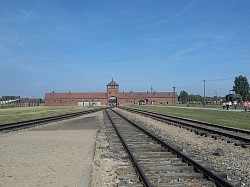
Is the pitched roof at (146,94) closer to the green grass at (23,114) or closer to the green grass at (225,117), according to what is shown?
the green grass at (23,114)

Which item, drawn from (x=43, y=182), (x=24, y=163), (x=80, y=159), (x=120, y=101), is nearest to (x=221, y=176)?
(x=43, y=182)

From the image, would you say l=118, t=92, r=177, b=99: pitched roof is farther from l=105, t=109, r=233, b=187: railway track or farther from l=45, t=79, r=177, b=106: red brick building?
l=105, t=109, r=233, b=187: railway track

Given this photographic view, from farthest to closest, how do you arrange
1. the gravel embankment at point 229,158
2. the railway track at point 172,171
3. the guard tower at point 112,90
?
the guard tower at point 112,90 < the gravel embankment at point 229,158 < the railway track at point 172,171

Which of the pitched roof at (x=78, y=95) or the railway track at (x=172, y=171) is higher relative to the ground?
the pitched roof at (x=78, y=95)

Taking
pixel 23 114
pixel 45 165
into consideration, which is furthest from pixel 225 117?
pixel 23 114

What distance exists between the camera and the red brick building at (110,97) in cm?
15512

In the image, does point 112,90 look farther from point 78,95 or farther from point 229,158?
point 229,158

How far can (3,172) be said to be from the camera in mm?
8695

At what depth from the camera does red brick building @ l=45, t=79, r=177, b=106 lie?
6107 inches

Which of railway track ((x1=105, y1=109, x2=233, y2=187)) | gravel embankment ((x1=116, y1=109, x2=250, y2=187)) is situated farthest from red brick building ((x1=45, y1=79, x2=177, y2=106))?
railway track ((x1=105, y1=109, x2=233, y2=187))

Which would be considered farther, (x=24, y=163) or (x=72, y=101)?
(x=72, y=101)

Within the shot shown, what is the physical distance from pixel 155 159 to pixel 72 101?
150 m

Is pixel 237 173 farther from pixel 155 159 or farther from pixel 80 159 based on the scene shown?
pixel 80 159

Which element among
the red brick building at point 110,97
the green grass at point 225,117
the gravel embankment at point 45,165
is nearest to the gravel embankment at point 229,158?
the gravel embankment at point 45,165
